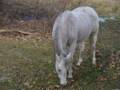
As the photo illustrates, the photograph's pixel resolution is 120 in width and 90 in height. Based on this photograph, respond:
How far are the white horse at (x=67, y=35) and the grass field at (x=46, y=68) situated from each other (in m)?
0.45

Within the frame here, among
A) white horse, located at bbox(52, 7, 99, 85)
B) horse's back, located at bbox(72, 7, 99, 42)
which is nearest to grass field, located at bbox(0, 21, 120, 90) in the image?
white horse, located at bbox(52, 7, 99, 85)

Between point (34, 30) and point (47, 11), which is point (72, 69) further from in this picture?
point (47, 11)

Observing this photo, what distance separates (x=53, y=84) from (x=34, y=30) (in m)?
5.45

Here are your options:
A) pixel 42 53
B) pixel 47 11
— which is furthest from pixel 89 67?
pixel 47 11

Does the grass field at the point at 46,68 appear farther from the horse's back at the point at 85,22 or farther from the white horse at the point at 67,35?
the horse's back at the point at 85,22

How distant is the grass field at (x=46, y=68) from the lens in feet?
27.3

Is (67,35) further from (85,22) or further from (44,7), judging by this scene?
(44,7)

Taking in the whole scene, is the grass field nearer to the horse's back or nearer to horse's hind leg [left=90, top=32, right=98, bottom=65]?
horse's hind leg [left=90, top=32, right=98, bottom=65]

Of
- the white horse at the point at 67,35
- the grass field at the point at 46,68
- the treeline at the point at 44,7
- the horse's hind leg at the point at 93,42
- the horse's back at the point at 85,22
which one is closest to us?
the white horse at the point at 67,35

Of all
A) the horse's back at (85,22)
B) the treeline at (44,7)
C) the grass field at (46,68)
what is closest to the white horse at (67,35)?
the horse's back at (85,22)

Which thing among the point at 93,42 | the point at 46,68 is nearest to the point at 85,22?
the point at 93,42

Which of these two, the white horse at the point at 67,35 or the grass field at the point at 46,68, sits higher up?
the white horse at the point at 67,35

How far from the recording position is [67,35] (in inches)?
317

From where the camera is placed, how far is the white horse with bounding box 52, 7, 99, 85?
7816 millimetres
